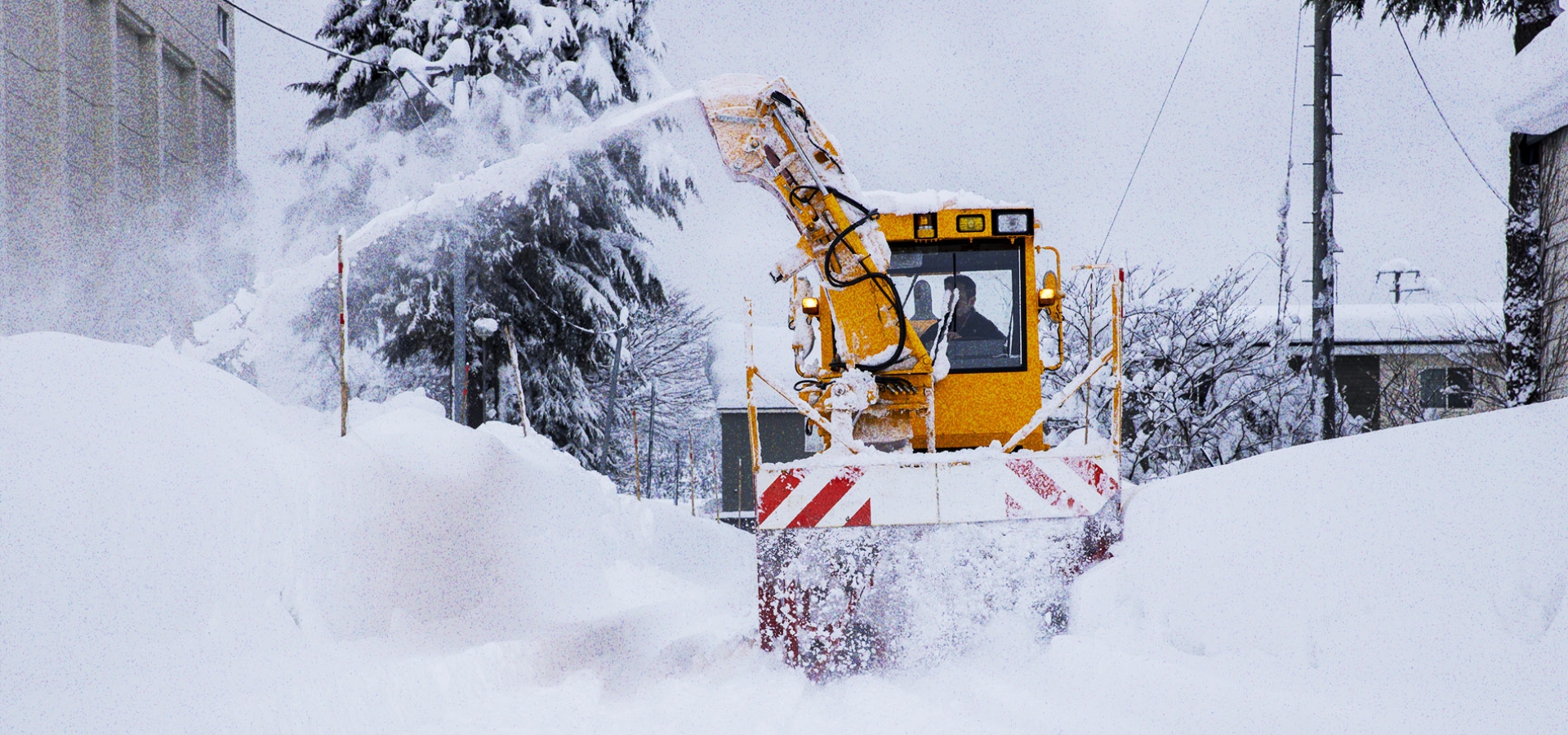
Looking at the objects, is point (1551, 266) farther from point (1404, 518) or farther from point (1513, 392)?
point (1404, 518)

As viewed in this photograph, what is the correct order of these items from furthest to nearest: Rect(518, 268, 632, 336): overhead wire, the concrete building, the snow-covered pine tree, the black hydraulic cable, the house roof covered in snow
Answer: the house roof covered in snow → Rect(518, 268, 632, 336): overhead wire → the snow-covered pine tree → the concrete building → the black hydraulic cable

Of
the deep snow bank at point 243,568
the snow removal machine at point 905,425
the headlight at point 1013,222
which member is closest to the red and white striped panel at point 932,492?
the snow removal machine at point 905,425

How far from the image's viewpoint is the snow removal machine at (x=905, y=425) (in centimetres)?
699

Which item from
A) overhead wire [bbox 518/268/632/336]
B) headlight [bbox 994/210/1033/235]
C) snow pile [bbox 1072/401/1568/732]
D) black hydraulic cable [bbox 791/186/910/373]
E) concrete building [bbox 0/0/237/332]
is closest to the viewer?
snow pile [bbox 1072/401/1568/732]

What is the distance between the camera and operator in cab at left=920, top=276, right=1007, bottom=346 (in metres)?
8.39

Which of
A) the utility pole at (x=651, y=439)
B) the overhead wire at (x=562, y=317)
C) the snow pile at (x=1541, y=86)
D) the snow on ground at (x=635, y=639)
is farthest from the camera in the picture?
the utility pole at (x=651, y=439)

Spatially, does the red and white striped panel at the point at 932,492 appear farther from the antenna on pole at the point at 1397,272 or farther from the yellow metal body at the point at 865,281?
the antenna on pole at the point at 1397,272

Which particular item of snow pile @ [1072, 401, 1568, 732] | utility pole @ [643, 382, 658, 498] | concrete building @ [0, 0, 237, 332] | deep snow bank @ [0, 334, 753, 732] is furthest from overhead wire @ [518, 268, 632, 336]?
snow pile @ [1072, 401, 1568, 732]

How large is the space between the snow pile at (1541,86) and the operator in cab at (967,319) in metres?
7.24

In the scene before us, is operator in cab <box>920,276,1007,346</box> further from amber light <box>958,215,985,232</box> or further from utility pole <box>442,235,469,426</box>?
utility pole <box>442,235,469,426</box>

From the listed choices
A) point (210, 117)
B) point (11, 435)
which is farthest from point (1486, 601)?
point (210, 117)

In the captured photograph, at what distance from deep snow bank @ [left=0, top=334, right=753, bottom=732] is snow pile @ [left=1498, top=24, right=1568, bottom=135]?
9353mm

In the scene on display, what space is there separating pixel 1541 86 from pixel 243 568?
12491 mm


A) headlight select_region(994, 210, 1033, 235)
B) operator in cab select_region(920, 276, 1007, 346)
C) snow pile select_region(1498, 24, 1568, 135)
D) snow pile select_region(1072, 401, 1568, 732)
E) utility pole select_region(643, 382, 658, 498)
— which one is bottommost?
utility pole select_region(643, 382, 658, 498)
